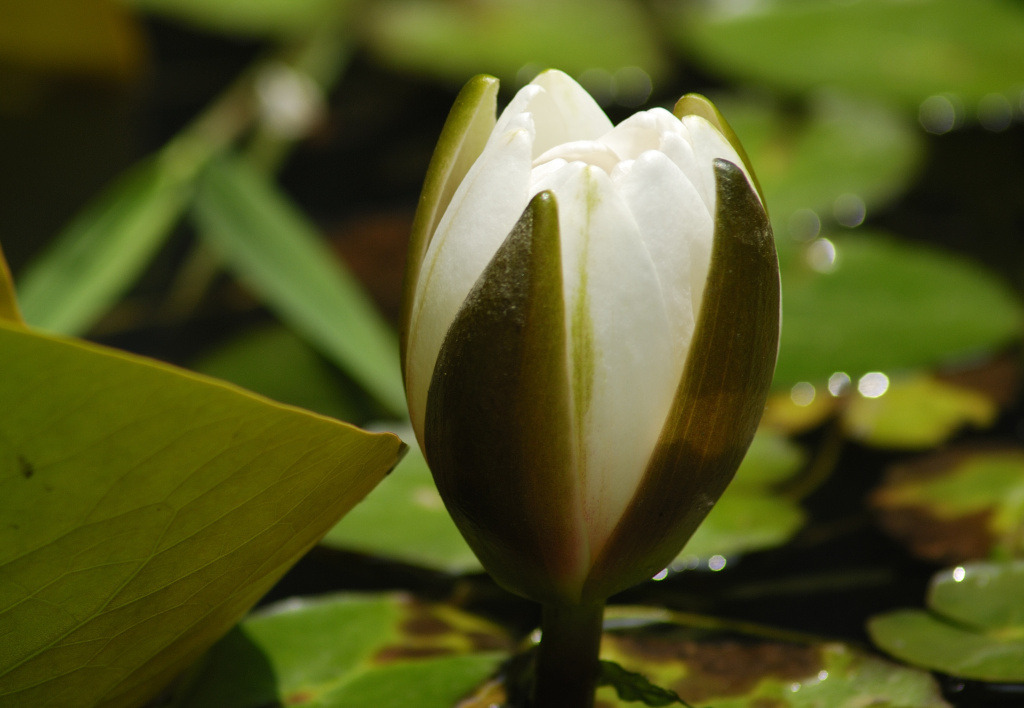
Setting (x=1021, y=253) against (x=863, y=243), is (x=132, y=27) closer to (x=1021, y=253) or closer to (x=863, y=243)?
(x=863, y=243)

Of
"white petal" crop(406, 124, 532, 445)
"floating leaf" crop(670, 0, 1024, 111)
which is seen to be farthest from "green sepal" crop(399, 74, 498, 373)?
"floating leaf" crop(670, 0, 1024, 111)

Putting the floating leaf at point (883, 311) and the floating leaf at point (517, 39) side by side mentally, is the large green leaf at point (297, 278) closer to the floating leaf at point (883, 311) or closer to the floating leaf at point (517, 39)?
the floating leaf at point (883, 311)

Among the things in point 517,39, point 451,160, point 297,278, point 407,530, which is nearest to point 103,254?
point 297,278

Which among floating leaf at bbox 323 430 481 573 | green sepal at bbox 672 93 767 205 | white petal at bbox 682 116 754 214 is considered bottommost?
floating leaf at bbox 323 430 481 573

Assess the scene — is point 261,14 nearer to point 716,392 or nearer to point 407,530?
point 407,530

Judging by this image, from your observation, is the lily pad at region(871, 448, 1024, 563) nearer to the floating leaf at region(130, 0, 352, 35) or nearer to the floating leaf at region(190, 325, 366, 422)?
the floating leaf at region(190, 325, 366, 422)

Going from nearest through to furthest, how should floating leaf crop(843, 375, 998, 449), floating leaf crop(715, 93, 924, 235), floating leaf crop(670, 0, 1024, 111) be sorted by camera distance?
1. floating leaf crop(843, 375, 998, 449)
2. floating leaf crop(715, 93, 924, 235)
3. floating leaf crop(670, 0, 1024, 111)
